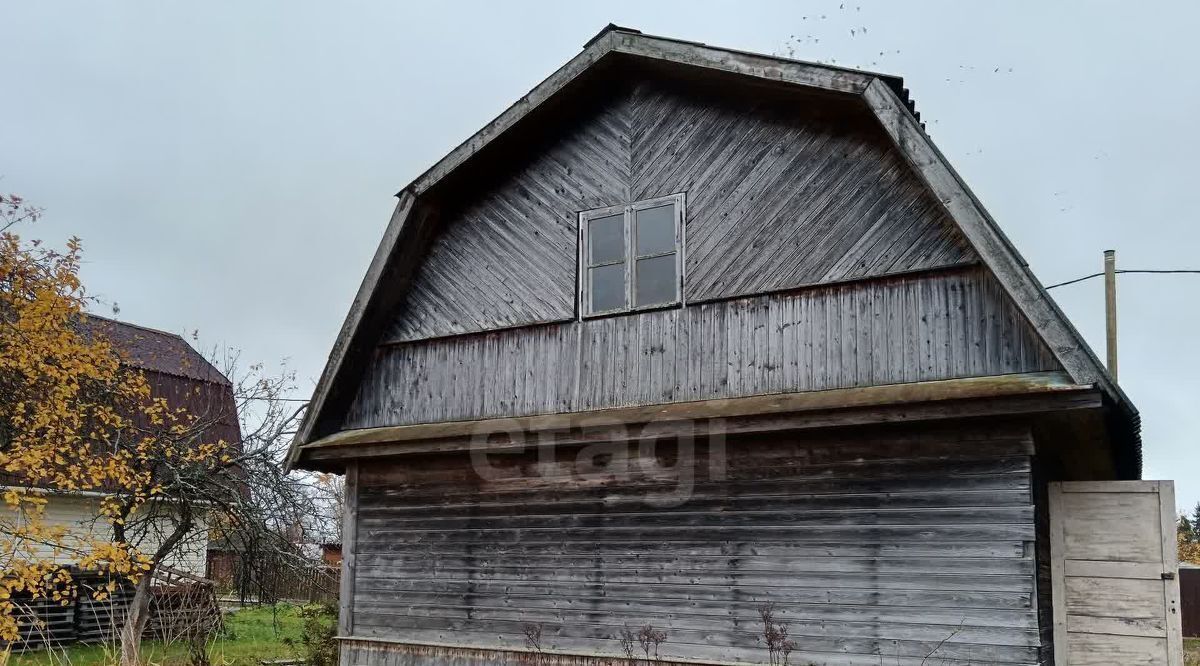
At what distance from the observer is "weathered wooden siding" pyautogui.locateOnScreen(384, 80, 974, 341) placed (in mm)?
8125

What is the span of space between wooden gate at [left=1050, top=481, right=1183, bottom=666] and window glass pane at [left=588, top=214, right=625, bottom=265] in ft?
14.2

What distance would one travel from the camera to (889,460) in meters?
7.65

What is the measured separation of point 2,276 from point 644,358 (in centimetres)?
771

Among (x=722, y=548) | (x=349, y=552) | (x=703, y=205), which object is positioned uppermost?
(x=703, y=205)

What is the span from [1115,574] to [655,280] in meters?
4.51

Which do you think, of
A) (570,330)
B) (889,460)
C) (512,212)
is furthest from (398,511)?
(889,460)

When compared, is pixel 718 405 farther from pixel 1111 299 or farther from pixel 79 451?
pixel 1111 299

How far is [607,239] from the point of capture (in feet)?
31.2

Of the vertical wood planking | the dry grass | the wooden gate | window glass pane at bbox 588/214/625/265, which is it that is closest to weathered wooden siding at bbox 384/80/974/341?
window glass pane at bbox 588/214/625/265

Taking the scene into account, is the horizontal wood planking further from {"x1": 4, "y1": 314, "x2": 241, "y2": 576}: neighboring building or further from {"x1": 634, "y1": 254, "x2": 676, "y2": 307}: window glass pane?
{"x1": 4, "y1": 314, "x2": 241, "y2": 576}: neighboring building

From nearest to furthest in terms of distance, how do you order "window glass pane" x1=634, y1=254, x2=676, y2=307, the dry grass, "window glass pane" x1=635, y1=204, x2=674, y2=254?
"window glass pane" x1=634, y1=254, x2=676, y2=307, "window glass pane" x1=635, y1=204, x2=674, y2=254, the dry grass

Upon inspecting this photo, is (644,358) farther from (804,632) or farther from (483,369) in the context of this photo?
(804,632)

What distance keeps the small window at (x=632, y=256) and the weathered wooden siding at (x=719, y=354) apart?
0.70ft

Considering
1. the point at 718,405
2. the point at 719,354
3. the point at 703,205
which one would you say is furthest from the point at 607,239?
the point at 718,405
